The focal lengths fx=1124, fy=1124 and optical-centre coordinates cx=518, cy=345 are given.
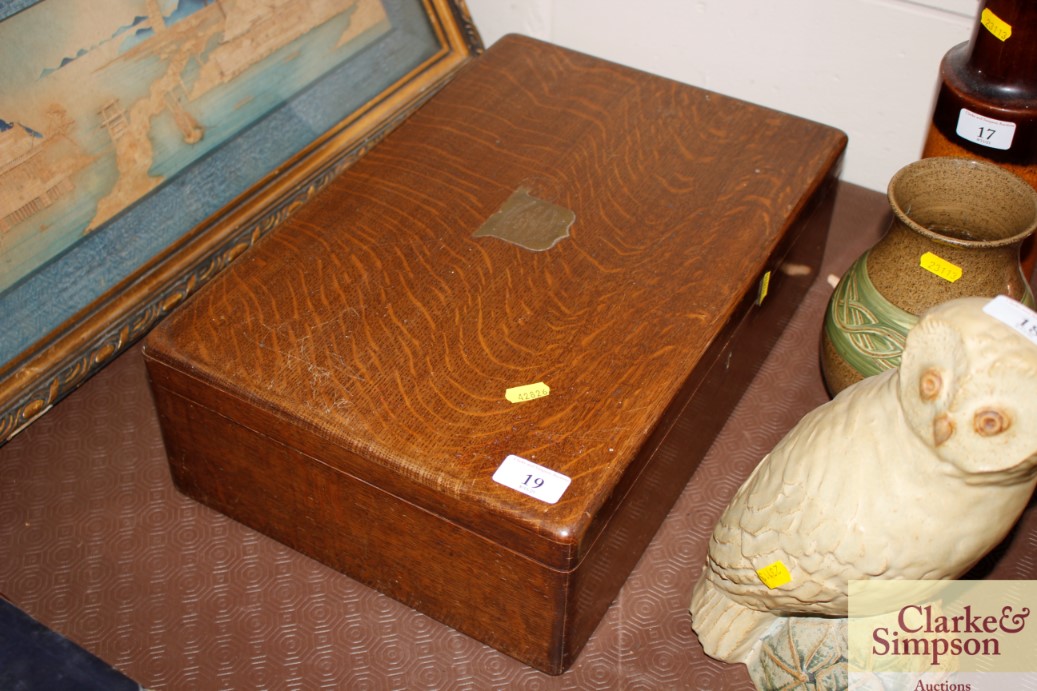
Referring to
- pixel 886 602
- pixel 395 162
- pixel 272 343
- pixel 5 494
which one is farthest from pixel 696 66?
pixel 5 494

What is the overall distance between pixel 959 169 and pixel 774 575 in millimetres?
467

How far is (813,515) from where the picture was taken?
0.87 metres

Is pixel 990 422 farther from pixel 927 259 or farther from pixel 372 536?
pixel 372 536

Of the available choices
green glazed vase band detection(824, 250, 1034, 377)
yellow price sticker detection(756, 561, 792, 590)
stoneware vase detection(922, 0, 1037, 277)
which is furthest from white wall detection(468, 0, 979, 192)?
yellow price sticker detection(756, 561, 792, 590)

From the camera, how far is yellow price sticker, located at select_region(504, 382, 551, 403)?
101cm

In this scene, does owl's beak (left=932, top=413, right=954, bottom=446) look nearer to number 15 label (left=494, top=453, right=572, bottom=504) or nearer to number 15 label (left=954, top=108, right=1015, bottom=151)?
number 15 label (left=494, top=453, right=572, bottom=504)

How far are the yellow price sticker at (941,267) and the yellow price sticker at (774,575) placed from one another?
34 centimetres

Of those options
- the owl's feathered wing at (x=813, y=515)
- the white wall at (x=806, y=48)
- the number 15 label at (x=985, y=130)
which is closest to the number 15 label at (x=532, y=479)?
the owl's feathered wing at (x=813, y=515)

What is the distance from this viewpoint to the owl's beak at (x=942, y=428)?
777 mm

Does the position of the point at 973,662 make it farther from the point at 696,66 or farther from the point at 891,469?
the point at 696,66

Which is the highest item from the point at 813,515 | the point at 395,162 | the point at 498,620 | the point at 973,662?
the point at 395,162

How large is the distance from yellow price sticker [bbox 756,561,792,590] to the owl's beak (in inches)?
7.1

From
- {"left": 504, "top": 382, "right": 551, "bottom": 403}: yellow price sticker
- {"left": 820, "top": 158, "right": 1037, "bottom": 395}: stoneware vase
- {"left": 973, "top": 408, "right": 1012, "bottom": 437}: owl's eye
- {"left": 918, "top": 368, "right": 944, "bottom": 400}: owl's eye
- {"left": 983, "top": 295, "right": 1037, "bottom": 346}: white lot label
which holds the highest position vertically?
{"left": 983, "top": 295, "right": 1037, "bottom": 346}: white lot label

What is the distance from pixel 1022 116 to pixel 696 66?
52 centimetres
